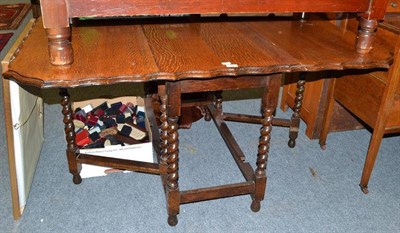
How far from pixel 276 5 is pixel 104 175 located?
1235mm

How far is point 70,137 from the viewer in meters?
1.94

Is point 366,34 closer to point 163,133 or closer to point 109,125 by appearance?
point 163,133

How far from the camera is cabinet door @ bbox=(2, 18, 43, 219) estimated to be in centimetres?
162

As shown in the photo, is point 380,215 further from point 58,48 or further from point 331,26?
point 58,48

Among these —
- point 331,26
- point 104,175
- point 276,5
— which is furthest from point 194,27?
point 104,175

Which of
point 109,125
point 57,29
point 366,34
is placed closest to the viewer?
point 57,29

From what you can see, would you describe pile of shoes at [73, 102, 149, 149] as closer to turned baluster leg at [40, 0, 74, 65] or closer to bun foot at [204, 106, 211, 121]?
bun foot at [204, 106, 211, 121]

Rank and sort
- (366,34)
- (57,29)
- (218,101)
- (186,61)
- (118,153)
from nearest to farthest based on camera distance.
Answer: (57,29) < (186,61) < (366,34) < (118,153) < (218,101)

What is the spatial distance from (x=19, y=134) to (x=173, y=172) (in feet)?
2.27

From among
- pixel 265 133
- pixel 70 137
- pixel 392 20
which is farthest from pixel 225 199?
pixel 392 20

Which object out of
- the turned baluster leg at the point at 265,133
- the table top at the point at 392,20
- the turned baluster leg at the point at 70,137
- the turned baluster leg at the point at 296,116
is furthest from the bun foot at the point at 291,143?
the turned baluster leg at the point at 70,137

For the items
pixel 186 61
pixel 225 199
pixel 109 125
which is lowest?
pixel 225 199

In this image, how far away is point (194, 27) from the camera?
6.11ft

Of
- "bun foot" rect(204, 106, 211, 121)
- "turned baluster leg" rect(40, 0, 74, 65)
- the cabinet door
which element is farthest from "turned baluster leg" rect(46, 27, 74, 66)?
"bun foot" rect(204, 106, 211, 121)
